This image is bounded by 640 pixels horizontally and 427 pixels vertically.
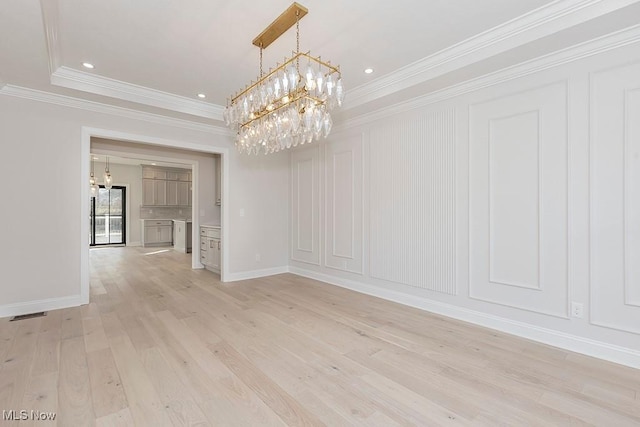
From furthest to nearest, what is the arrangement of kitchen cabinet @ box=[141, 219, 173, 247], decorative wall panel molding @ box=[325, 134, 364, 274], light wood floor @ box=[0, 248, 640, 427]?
kitchen cabinet @ box=[141, 219, 173, 247], decorative wall panel molding @ box=[325, 134, 364, 274], light wood floor @ box=[0, 248, 640, 427]

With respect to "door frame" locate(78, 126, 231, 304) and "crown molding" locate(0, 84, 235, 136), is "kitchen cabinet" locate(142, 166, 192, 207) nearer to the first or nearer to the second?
"door frame" locate(78, 126, 231, 304)

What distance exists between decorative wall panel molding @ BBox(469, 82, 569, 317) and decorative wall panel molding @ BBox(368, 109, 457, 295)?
0.92ft

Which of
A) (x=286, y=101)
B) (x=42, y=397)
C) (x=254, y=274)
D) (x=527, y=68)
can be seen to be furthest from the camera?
(x=254, y=274)

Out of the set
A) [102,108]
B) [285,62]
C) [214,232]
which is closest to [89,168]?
[102,108]

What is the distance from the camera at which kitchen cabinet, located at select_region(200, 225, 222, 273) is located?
5665 millimetres

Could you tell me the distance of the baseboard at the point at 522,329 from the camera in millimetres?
2352

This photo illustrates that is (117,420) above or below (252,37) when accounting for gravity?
below

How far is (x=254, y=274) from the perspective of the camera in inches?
213

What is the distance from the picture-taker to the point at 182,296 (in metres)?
4.18

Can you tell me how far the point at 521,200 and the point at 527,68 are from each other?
49.0 inches

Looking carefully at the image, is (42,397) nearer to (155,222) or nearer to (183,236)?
(183,236)

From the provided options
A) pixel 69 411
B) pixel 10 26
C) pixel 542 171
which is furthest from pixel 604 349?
pixel 10 26

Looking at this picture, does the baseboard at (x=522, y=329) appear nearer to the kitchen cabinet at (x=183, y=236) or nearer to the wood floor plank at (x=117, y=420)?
the wood floor plank at (x=117, y=420)

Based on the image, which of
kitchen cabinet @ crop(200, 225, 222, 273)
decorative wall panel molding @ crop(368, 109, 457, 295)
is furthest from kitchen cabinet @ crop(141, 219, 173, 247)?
decorative wall panel molding @ crop(368, 109, 457, 295)
